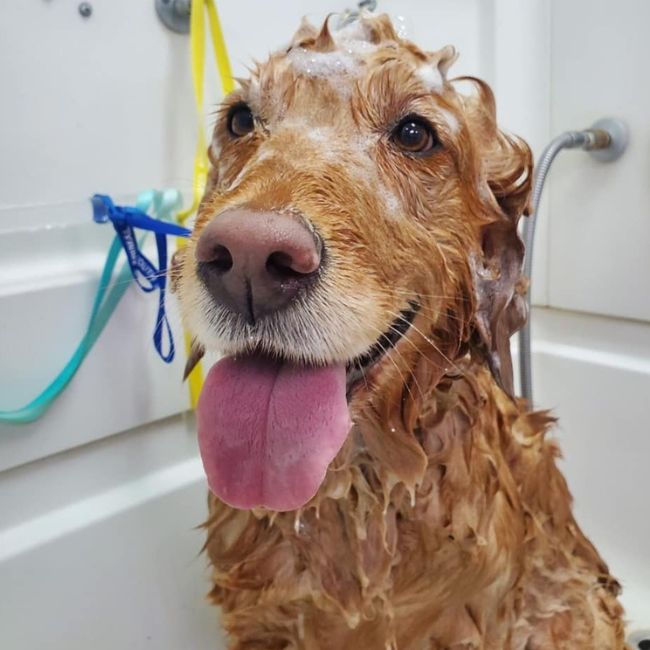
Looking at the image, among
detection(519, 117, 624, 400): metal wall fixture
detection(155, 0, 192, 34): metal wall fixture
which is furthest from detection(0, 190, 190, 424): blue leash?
detection(519, 117, 624, 400): metal wall fixture

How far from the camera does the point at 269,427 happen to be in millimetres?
656

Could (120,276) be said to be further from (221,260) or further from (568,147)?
(568,147)

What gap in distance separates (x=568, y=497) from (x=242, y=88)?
2.58 ft

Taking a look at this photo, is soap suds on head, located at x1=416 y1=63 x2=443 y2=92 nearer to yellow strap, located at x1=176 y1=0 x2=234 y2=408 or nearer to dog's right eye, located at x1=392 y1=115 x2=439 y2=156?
dog's right eye, located at x1=392 y1=115 x2=439 y2=156

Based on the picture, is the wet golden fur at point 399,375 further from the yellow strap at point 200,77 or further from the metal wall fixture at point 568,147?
the metal wall fixture at point 568,147

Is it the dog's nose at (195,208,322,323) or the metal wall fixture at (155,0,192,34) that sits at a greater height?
the metal wall fixture at (155,0,192,34)

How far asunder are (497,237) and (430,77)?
8.1 inches

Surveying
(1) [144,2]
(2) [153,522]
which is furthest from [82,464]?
(1) [144,2]

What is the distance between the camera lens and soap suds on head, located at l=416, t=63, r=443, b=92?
0.83 metres

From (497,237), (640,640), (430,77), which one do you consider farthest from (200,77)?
(640,640)

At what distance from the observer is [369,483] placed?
0.87m

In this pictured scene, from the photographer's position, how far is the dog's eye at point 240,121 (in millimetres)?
866

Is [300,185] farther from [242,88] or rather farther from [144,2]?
[144,2]

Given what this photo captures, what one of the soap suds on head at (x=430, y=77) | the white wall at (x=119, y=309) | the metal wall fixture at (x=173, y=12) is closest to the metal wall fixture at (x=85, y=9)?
the white wall at (x=119, y=309)
